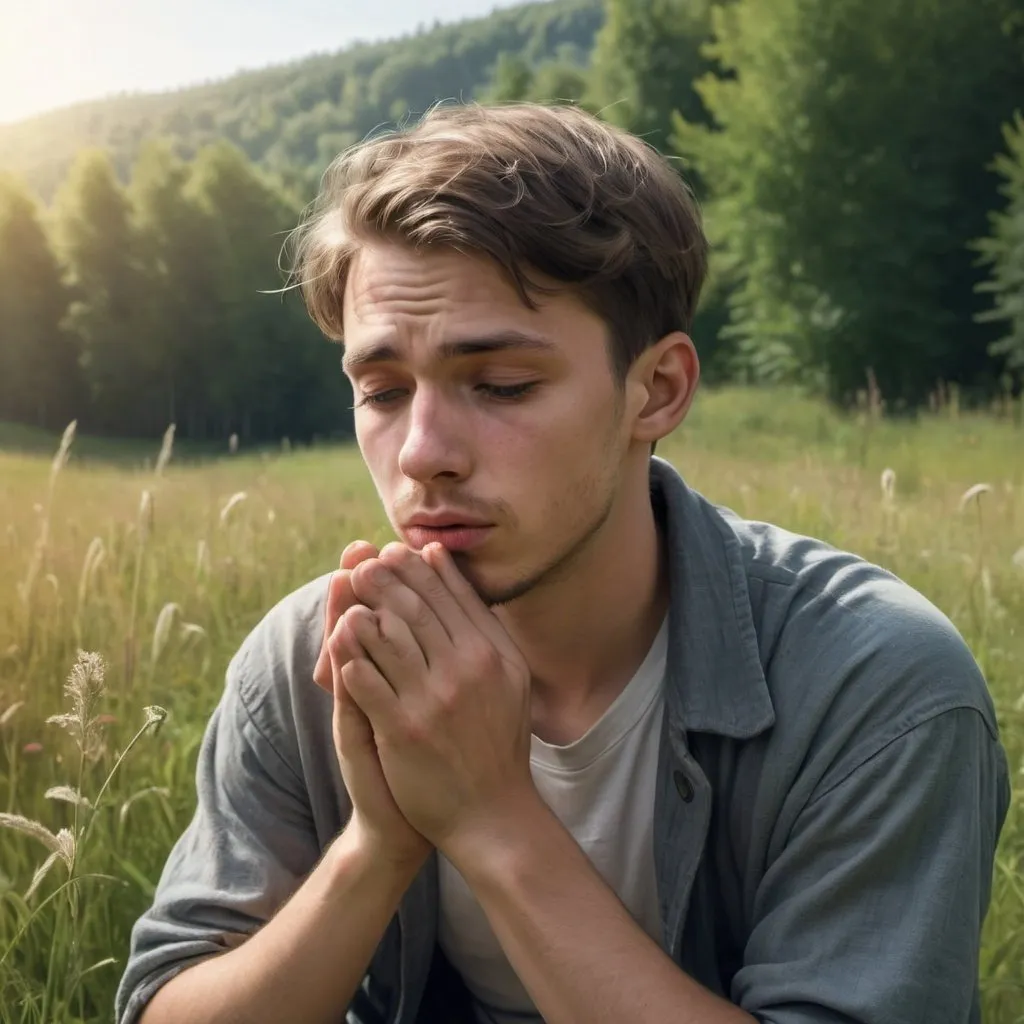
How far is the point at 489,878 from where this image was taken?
1.64 meters

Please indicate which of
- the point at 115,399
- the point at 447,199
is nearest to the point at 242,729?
the point at 447,199

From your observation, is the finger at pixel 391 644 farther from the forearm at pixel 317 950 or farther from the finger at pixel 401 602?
the forearm at pixel 317 950

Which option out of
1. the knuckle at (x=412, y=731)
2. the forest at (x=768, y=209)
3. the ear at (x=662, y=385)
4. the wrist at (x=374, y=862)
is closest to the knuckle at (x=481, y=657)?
the knuckle at (x=412, y=731)

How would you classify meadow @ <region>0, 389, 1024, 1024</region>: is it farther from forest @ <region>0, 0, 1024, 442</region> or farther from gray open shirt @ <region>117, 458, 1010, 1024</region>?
forest @ <region>0, 0, 1024, 442</region>

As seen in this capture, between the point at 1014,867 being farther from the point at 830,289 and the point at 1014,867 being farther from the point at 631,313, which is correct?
the point at 830,289

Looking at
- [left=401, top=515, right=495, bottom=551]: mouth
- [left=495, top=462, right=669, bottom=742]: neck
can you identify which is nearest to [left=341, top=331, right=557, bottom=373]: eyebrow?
[left=401, top=515, right=495, bottom=551]: mouth

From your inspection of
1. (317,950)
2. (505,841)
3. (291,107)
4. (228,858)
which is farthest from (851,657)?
(291,107)

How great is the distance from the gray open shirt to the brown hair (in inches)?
14.2

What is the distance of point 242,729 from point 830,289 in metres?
17.1

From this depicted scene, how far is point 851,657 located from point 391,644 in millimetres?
661

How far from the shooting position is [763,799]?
5.81ft

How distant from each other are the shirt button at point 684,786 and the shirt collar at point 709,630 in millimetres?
74

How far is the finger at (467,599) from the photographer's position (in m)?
1.73

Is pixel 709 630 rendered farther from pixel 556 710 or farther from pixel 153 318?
pixel 153 318
